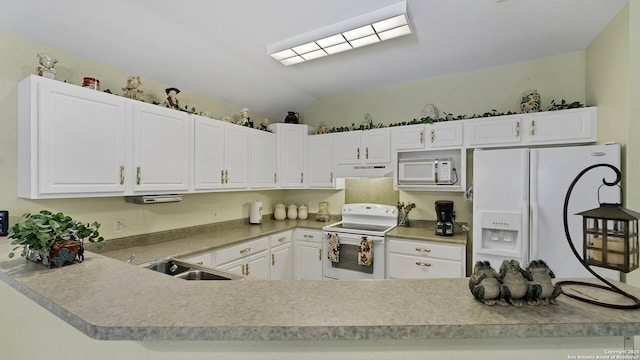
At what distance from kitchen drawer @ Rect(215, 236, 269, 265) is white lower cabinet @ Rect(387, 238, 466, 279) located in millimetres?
1451

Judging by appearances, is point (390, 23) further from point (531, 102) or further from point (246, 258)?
point (246, 258)

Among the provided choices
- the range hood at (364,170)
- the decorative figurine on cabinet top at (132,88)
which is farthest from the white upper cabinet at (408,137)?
the decorative figurine on cabinet top at (132,88)

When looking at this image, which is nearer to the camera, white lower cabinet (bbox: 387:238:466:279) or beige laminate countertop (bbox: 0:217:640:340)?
beige laminate countertop (bbox: 0:217:640:340)

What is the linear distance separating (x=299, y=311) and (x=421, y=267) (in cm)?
234

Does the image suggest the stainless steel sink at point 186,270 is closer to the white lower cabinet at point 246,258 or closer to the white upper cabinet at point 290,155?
the white lower cabinet at point 246,258

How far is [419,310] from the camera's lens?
32.4 inches

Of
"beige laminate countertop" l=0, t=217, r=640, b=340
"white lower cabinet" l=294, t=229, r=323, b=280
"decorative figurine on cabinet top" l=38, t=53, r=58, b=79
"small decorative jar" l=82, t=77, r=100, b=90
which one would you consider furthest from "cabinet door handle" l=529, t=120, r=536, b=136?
"decorative figurine on cabinet top" l=38, t=53, r=58, b=79

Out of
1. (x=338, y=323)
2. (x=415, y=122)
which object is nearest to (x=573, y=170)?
(x=415, y=122)

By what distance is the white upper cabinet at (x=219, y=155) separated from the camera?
280cm

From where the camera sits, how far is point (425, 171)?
3078mm

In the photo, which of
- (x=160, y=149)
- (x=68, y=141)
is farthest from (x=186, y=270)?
(x=68, y=141)

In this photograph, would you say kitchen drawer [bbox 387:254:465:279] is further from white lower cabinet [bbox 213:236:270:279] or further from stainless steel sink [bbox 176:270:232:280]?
stainless steel sink [bbox 176:270:232:280]

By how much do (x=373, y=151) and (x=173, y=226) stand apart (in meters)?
2.48

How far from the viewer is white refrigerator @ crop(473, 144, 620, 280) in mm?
2051
